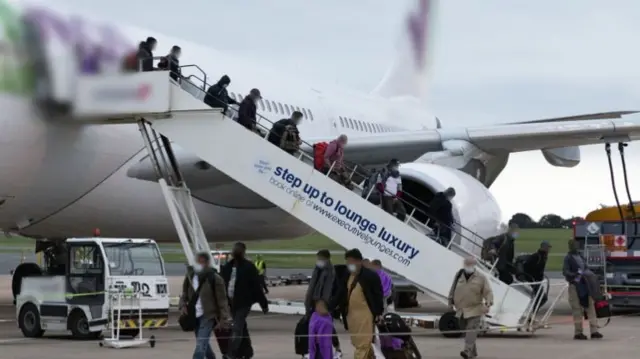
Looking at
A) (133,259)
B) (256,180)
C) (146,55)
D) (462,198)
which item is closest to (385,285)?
(256,180)

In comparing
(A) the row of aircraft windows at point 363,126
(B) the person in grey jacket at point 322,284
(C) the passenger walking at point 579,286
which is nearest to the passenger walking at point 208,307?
(B) the person in grey jacket at point 322,284

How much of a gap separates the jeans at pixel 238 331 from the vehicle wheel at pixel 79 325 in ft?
10.8

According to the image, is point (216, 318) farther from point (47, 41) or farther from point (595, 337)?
point (595, 337)

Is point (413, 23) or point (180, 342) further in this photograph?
point (413, 23)

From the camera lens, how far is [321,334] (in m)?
9.71

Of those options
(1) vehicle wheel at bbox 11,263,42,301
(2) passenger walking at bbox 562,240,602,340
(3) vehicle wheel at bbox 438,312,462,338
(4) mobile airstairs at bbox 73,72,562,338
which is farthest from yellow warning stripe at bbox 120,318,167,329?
(2) passenger walking at bbox 562,240,602,340

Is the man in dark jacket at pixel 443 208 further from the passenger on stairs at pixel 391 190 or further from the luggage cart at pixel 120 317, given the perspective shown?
A: the luggage cart at pixel 120 317

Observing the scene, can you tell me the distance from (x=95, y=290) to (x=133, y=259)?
59 centimetres

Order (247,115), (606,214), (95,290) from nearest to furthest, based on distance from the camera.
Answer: (95,290) < (247,115) < (606,214)

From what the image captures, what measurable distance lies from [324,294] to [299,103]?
879 centimetres

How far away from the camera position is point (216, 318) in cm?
1005

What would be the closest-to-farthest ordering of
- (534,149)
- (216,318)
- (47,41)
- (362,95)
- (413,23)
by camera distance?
(216,318) → (47,41) → (534,149) → (362,95) → (413,23)

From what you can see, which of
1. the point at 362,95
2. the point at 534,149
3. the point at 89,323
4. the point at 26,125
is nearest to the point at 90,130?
the point at 26,125

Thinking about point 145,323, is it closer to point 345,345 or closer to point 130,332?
point 130,332
